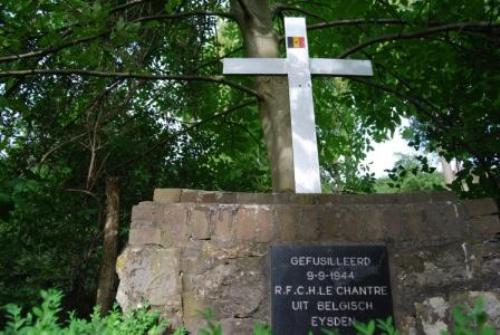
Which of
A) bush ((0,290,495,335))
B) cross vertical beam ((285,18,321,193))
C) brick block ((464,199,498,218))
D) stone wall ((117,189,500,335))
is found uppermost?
cross vertical beam ((285,18,321,193))

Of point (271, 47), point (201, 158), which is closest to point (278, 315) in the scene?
point (271, 47)

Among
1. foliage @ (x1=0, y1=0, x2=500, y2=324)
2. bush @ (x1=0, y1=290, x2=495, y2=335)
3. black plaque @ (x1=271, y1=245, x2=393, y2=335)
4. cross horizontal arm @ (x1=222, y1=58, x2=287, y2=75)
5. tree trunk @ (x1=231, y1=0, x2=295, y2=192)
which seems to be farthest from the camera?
foliage @ (x1=0, y1=0, x2=500, y2=324)

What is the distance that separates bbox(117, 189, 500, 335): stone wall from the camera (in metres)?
2.94

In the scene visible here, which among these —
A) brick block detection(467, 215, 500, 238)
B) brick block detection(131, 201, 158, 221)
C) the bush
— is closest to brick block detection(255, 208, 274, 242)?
brick block detection(131, 201, 158, 221)

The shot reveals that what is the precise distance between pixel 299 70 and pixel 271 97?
0.45 meters

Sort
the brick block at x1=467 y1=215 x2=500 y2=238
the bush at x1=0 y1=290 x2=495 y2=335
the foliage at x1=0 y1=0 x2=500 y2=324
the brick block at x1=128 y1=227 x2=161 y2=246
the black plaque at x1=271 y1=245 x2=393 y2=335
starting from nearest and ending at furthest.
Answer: the bush at x1=0 y1=290 x2=495 y2=335
the black plaque at x1=271 y1=245 x2=393 y2=335
the brick block at x1=128 y1=227 x2=161 y2=246
the brick block at x1=467 y1=215 x2=500 y2=238
the foliage at x1=0 y1=0 x2=500 y2=324

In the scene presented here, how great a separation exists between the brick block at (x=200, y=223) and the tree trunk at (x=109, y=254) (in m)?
2.23

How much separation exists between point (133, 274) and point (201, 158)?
14.6 feet

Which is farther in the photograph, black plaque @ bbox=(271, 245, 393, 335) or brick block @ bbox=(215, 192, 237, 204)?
brick block @ bbox=(215, 192, 237, 204)

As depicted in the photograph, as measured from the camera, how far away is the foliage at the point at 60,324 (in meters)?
1.65

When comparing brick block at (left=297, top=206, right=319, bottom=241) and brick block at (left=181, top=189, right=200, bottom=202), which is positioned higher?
brick block at (left=181, top=189, right=200, bottom=202)

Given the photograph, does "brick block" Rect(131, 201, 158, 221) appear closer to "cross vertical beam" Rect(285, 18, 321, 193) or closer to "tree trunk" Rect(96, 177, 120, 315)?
"cross vertical beam" Rect(285, 18, 321, 193)

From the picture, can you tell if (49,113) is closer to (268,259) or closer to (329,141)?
(268,259)

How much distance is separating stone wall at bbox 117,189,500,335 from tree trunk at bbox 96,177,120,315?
2.14 m
